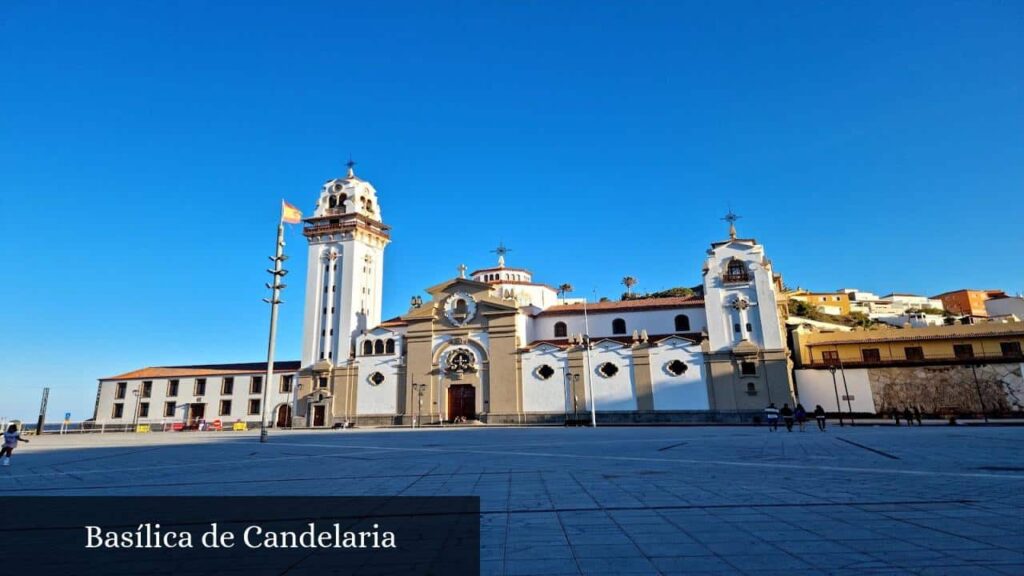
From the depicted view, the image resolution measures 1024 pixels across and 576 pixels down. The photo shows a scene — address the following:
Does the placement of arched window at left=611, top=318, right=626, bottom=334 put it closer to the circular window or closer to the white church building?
the white church building

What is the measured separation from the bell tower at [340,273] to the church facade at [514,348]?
138mm

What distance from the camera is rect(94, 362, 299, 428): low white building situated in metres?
55.8

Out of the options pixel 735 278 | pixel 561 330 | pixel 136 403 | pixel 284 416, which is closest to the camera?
pixel 735 278

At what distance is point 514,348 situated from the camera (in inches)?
1886

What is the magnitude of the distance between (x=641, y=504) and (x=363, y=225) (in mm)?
52524

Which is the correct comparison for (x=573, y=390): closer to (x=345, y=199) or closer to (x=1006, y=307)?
(x=345, y=199)

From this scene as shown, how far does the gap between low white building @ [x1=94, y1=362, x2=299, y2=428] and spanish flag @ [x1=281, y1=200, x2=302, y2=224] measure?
3028 cm

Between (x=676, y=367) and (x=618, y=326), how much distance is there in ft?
24.7

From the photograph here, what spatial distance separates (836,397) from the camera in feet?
131

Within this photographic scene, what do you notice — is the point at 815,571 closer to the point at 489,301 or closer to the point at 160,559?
the point at 160,559

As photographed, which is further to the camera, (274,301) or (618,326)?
(618,326)

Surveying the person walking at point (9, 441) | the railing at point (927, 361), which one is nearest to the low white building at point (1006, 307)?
the railing at point (927, 361)

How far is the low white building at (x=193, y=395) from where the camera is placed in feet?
183

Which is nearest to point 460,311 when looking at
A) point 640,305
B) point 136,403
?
point 640,305
